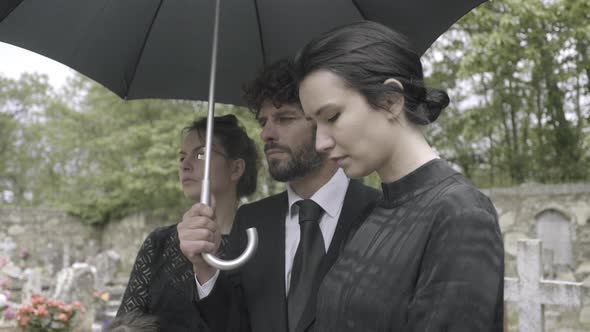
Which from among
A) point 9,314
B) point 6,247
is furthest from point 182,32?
point 6,247

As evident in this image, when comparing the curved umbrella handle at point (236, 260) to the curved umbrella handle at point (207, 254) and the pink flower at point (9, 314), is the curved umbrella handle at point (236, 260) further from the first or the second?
the pink flower at point (9, 314)

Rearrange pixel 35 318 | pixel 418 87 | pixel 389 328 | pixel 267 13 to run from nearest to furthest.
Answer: pixel 389 328, pixel 418 87, pixel 267 13, pixel 35 318

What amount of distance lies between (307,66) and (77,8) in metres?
1.16

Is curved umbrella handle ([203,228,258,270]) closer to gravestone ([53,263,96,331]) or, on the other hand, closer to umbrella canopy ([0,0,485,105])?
umbrella canopy ([0,0,485,105])

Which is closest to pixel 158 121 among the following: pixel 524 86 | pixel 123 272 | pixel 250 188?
pixel 123 272

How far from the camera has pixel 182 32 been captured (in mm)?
2201

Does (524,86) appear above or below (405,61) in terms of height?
above

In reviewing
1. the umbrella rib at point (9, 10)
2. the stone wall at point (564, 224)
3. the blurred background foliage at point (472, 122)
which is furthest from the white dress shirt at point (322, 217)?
the stone wall at point (564, 224)

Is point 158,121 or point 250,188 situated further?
point 158,121

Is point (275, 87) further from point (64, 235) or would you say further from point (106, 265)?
point (64, 235)

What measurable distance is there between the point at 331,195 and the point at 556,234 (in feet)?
18.7

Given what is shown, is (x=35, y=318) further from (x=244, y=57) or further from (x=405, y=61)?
(x=405, y=61)

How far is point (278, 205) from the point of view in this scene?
6.48ft

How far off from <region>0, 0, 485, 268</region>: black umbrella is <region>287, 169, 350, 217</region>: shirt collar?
372 mm
